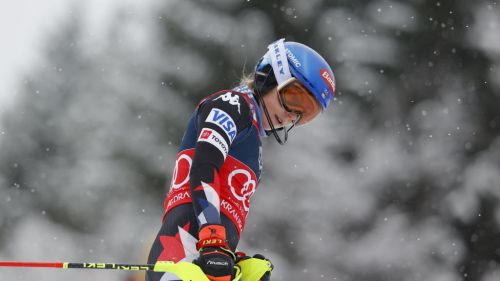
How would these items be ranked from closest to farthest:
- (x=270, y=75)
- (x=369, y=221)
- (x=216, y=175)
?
(x=216, y=175), (x=270, y=75), (x=369, y=221)

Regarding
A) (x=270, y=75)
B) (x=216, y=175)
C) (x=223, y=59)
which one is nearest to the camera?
(x=216, y=175)

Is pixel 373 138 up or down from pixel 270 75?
up

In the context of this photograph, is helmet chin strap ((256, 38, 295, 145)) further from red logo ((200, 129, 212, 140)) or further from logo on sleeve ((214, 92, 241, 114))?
red logo ((200, 129, 212, 140))

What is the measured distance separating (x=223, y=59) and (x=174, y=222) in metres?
10.4

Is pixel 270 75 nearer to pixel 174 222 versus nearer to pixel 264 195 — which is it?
pixel 174 222

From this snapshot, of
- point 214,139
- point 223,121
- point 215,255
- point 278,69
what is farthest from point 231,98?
point 215,255

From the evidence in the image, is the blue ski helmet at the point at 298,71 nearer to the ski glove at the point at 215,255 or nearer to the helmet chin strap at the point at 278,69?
the helmet chin strap at the point at 278,69

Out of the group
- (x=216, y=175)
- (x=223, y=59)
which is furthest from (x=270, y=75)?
(x=223, y=59)

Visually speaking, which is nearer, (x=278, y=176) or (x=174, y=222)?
(x=174, y=222)

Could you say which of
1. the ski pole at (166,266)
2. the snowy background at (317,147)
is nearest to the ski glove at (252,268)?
the ski pole at (166,266)

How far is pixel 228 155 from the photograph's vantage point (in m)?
3.54

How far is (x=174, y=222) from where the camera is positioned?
3.44 meters

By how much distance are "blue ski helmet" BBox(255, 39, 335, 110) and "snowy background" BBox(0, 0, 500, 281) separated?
32.3 ft

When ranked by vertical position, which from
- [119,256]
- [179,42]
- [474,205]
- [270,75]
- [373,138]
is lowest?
[270,75]
